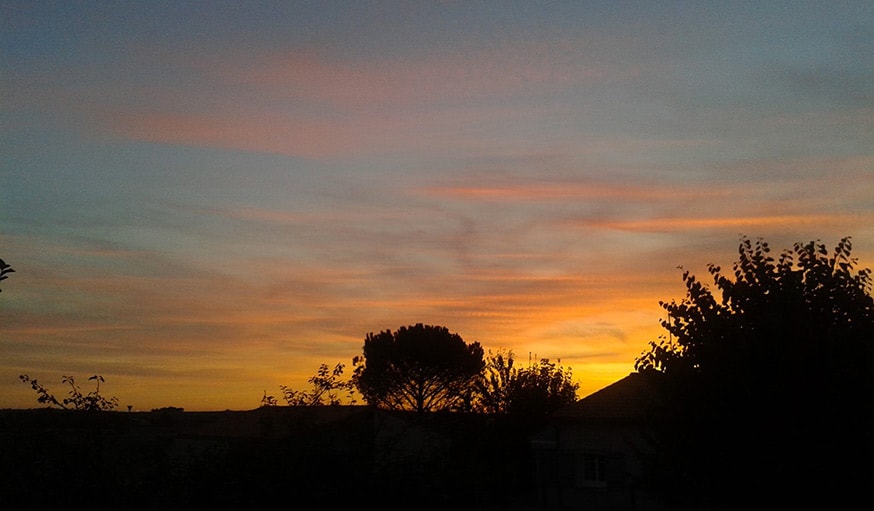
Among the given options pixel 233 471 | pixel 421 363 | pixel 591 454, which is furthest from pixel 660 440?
pixel 421 363

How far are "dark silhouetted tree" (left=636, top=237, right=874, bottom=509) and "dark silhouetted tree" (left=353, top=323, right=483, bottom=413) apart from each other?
134 feet

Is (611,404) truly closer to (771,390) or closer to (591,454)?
(591,454)

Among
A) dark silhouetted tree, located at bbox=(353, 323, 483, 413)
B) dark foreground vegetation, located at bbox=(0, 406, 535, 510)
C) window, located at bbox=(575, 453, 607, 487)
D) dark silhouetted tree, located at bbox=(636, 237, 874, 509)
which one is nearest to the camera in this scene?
dark foreground vegetation, located at bbox=(0, 406, 535, 510)

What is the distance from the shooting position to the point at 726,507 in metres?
15.1

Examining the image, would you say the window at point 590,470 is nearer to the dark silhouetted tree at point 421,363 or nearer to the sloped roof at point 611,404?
the sloped roof at point 611,404

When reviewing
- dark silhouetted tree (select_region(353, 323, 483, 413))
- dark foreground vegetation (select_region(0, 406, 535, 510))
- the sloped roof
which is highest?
dark silhouetted tree (select_region(353, 323, 483, 413))

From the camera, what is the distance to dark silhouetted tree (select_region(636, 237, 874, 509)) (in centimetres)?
1434

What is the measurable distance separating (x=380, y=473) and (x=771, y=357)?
885 centimetres

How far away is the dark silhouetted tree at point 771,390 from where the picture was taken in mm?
14336

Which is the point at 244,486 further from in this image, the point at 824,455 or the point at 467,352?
the point at 467,352

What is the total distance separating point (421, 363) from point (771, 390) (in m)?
44.7

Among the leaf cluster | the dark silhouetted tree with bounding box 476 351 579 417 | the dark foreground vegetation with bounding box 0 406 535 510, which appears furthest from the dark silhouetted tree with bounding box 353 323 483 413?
the dark foreground vegetation with bounding box 0 406 535 510

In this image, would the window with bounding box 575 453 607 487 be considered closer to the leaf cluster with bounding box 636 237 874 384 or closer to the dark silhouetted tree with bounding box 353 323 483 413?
the leaf cluster with bounding box 636 237 874 384

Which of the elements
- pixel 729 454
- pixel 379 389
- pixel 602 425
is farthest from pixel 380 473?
pixel 379 389
